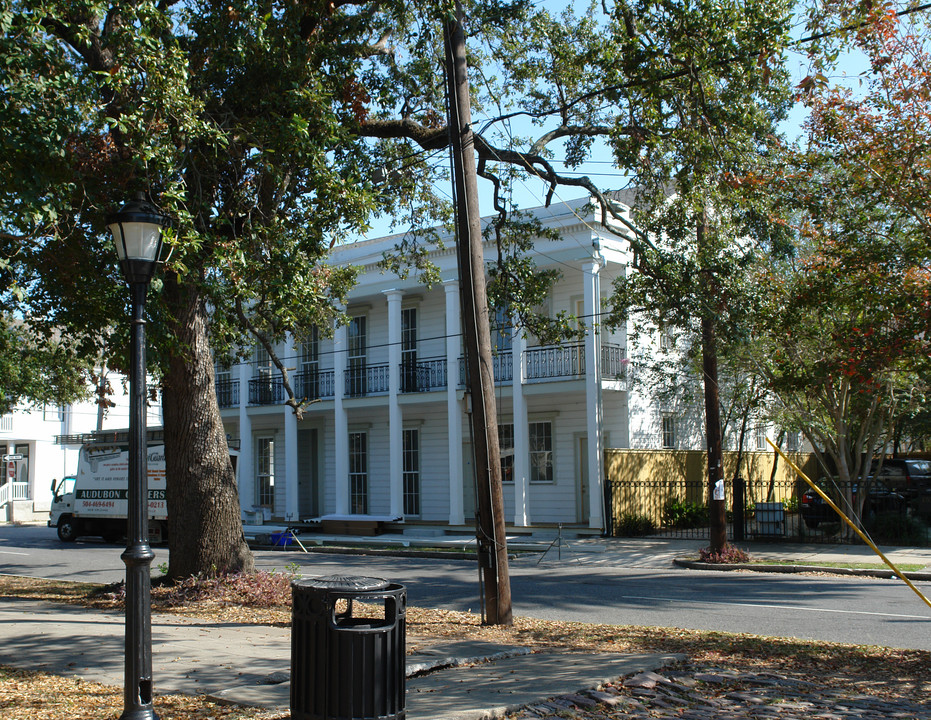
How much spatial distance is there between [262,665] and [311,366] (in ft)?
73.3

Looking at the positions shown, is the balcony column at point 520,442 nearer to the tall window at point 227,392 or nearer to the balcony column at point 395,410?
the balcony column at point 395,410

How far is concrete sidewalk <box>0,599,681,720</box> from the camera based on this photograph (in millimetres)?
6180

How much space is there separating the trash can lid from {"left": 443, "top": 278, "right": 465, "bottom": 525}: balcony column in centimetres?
1815

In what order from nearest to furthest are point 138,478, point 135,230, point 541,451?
point 138,478 < point 135,230 < point 541,451

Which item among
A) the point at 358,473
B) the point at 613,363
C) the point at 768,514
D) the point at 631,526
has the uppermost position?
the point at 613,363

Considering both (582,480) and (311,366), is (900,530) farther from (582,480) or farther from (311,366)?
(311,366)

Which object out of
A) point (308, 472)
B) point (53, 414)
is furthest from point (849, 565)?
point (53, 414)

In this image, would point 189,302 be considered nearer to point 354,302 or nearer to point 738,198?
point 738,198

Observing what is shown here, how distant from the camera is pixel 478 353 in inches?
383

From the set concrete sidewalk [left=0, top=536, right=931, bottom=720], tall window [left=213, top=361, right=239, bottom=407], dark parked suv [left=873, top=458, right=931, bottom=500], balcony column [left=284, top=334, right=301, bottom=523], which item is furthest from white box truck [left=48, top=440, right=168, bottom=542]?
dark parked suv [left=873, top=458, right=931, bottom=500]

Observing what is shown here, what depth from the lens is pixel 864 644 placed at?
885 centimetres

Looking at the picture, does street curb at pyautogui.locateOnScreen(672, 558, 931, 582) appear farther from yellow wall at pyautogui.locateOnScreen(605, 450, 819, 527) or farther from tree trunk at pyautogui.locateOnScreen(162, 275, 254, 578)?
tree trunk at pyautogui.locateOnScreen(162, 275, 254, 578)

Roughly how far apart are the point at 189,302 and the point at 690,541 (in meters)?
13.9

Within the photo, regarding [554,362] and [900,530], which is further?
[554,362]
